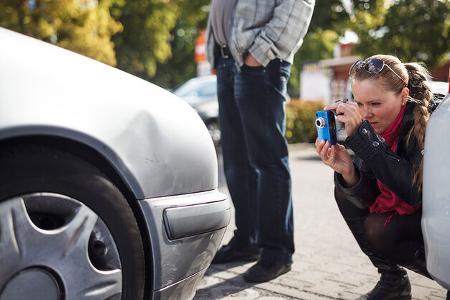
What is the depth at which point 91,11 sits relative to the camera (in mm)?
17219

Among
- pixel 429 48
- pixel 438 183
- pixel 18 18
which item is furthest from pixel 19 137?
pixel 429 48

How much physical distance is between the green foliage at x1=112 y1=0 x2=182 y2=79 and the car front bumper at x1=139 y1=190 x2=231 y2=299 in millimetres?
29996

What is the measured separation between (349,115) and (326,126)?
0.37 ft

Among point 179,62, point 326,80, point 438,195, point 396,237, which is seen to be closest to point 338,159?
point 396,237

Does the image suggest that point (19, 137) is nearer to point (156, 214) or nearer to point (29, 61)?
point (29, 61)

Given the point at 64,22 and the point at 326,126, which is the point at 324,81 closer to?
the point at 64,22

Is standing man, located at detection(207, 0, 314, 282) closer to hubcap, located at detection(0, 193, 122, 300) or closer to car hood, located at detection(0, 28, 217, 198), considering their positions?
car hood, located at detection(0, 28, 217, 198)

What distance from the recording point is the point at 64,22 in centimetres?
1697

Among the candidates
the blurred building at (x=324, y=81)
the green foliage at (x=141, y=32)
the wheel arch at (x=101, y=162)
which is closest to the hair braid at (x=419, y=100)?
the wheel arch at (x=101, y=162)

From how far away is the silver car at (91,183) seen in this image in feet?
4.96

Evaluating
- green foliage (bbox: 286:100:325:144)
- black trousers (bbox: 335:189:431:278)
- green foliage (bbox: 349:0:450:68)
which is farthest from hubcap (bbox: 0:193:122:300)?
green foliage (bbox: 349:0:450:68)

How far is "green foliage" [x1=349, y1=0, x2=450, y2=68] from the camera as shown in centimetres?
1584

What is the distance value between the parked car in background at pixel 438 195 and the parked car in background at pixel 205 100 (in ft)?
27.6

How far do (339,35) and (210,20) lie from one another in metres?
15.1
